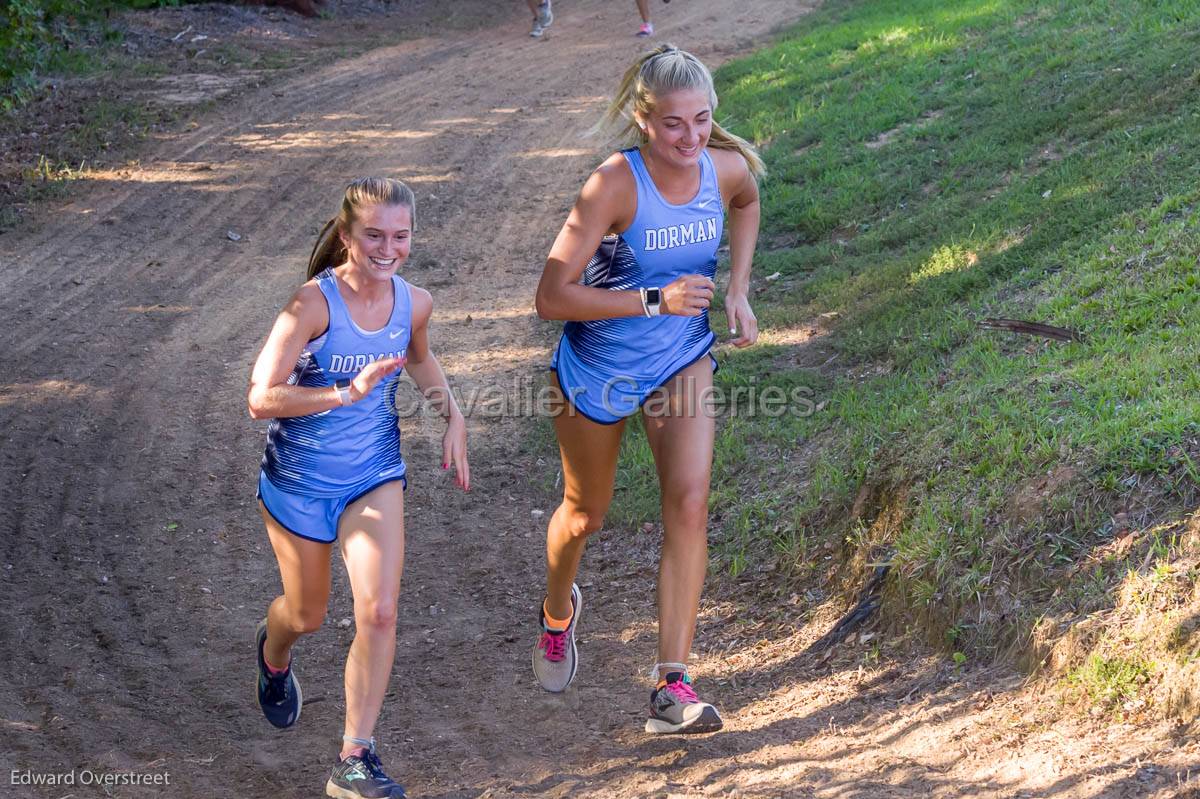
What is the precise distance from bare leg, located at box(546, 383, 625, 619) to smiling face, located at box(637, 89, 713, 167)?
0.93 metres

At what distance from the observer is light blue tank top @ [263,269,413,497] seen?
3.96m

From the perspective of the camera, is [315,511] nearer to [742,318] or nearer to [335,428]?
[335,428]

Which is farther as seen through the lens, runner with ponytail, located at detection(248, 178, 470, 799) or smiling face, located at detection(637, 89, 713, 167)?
smiling face, located at detection(637, 89, 713, 167)

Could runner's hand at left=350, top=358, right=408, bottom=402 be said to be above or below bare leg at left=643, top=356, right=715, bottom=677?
above

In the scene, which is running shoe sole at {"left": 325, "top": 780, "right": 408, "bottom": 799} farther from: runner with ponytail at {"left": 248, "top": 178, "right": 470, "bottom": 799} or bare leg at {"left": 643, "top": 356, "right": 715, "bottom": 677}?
bare leg at {"left": 643, "top": 356, "right": 715, "bottom": 677}

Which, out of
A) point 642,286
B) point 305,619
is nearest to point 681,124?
point 642,286

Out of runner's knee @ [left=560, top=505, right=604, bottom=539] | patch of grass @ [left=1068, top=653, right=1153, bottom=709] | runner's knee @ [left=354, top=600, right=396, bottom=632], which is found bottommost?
patch of grass @ [left=1068, top=653, right=1153, bottom=709]

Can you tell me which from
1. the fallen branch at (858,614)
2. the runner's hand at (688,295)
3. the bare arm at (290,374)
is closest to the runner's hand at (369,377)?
the bare arm at (290,374)

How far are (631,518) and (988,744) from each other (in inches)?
105

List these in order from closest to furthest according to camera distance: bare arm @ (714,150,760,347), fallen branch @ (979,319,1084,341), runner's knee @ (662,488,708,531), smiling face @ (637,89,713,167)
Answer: smiling face @ (637,89,713,167), runner's knee @ (662,488,708,531), bare arm @ (714,150,760,347), fallen branch @ (979,319,1084,341)

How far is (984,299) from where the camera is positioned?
6660 mm

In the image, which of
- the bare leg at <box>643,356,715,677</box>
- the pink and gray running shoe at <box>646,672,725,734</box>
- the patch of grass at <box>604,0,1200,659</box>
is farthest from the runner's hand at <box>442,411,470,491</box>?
the patch of grass at <box>604,0,1200,659</box>

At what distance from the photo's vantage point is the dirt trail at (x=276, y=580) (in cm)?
413

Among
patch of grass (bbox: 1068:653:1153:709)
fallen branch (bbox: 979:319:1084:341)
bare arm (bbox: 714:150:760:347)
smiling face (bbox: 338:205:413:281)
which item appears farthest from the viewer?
fallen branch (bbox: 979:319:1084:341)
